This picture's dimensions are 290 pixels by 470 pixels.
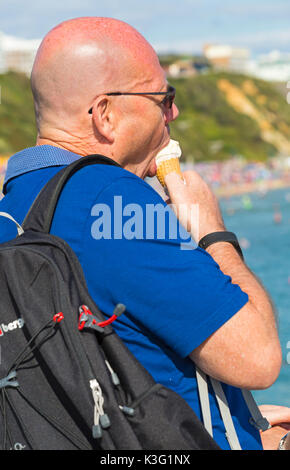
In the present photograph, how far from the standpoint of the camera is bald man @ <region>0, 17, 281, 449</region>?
56.0 inches

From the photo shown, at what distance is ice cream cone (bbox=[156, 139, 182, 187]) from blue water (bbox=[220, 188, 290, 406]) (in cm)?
142

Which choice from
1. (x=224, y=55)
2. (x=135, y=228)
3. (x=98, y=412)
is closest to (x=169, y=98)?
(x=135, y=228)

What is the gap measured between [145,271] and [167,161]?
1.78ft

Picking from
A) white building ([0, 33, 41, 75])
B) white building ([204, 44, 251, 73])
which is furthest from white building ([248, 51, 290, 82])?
white building ([0, 33, 41, 75])

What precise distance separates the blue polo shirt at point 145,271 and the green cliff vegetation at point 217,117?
43.8 meters

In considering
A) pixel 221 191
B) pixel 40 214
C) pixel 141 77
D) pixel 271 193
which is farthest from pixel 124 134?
pixel 271 193

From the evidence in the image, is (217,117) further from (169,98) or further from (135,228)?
(135,228)

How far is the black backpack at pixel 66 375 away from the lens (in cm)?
136

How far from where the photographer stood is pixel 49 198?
1479mm

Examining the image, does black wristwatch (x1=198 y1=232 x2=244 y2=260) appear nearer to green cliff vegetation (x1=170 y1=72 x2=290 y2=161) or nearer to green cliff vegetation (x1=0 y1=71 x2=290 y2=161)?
green cliff vegetation (x1=0 y1=71 x2=290 y2=161)

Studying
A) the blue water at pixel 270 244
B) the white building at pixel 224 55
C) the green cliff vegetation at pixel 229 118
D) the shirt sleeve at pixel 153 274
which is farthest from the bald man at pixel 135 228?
the white building at pixel 224 55

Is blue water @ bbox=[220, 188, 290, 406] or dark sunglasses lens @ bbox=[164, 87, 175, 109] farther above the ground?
dark sunglasses lens @ bbox=[164, 87, 175, 109]

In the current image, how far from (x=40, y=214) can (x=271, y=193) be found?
55.1 metres
